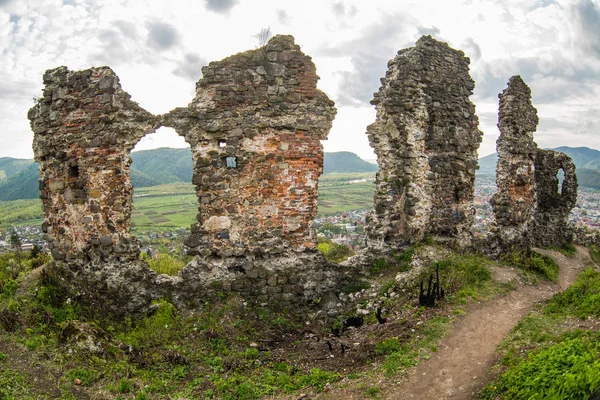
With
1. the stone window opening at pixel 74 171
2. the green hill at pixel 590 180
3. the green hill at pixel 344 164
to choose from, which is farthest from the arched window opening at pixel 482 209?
the green hill at pixel 344 164

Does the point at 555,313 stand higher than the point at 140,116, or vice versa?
the point at 140,116

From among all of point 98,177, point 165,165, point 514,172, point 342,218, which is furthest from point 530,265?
point 165,165

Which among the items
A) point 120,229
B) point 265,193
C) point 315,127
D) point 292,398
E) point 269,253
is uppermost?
point 315,127

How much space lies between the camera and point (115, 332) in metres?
7.96

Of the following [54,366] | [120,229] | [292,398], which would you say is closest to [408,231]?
[292,398]

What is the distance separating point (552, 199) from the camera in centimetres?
1552

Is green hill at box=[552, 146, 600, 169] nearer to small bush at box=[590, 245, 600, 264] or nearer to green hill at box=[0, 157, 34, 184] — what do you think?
small bush at box=[590, 245, 600, 264]

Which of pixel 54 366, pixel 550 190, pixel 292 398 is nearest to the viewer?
pixel 292 398

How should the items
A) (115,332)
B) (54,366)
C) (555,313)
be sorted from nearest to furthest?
(54,366), (555,313), (115,332)

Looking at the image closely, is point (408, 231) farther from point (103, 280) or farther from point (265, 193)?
point (103, 280)

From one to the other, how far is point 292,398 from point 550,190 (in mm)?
13927

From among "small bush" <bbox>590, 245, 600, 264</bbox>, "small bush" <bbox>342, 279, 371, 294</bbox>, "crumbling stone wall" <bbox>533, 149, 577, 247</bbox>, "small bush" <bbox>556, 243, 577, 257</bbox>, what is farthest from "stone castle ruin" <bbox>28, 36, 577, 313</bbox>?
"small bush" <bbox>590, 245, 600, 264</bbox>

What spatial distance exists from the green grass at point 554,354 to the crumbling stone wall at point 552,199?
8936mm

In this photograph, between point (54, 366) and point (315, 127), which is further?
point (315, 127)
